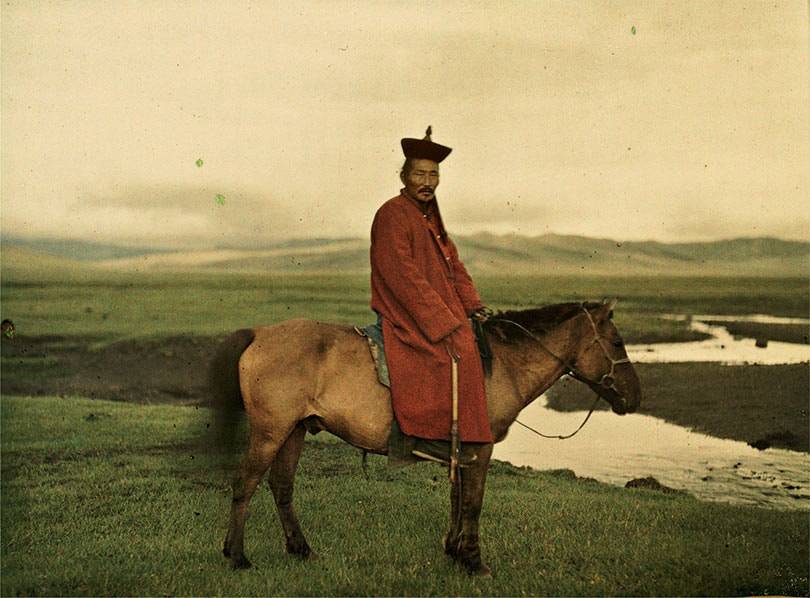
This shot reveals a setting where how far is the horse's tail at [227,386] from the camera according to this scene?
4.95m

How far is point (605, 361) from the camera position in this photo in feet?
17.2

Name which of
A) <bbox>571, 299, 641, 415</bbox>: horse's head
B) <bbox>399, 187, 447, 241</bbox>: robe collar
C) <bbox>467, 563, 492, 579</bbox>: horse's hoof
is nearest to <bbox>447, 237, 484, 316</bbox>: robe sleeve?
<bbox>399, 187, 447, 241</bbox>: robe collar

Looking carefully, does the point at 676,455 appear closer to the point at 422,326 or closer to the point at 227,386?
the point at 422,326

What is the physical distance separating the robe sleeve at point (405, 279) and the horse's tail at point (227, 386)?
3.22 feet

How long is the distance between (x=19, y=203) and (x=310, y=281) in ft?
20.0

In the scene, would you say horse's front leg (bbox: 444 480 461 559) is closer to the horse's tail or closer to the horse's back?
the horse's back

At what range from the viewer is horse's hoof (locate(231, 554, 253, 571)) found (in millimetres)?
4957

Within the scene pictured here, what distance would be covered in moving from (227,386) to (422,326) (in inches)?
52.3

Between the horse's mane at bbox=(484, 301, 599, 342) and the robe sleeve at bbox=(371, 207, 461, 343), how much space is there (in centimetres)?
48

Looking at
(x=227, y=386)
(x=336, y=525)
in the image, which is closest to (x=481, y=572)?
(x=336, y=525)

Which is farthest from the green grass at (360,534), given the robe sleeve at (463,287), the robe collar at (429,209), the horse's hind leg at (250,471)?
the robe collar at (429,209)

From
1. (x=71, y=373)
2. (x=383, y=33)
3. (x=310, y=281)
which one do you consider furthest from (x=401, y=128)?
(x=71, y=373)

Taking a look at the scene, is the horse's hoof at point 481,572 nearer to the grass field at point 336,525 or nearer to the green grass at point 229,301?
the grass field at point 336,525

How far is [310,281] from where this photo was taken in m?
13.3
